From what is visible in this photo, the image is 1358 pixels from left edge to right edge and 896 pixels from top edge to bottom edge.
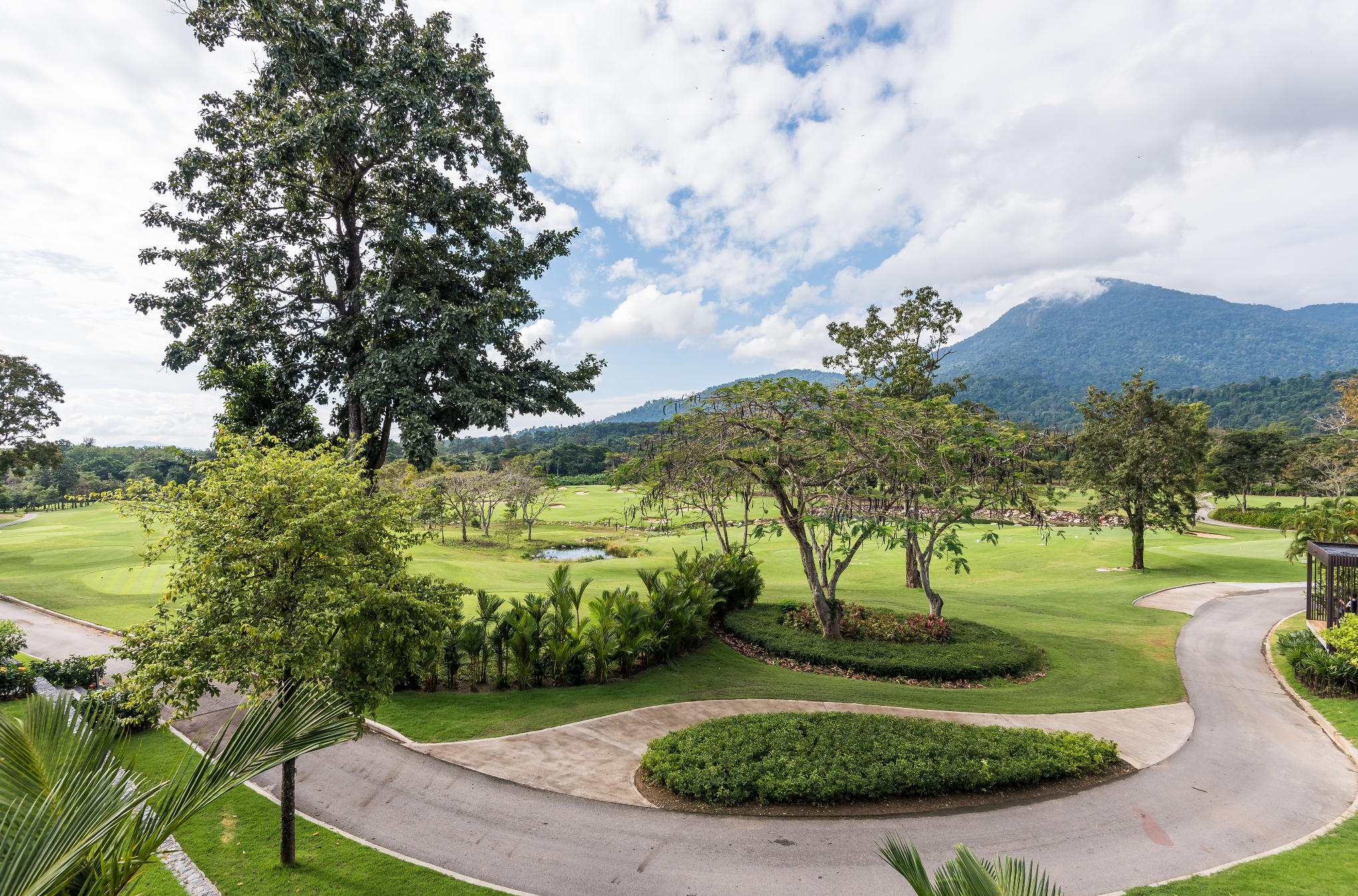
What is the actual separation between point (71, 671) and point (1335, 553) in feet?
90.8

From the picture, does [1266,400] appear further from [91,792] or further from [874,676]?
[91,792]

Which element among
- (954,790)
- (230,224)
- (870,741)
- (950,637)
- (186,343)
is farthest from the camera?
(950,637)

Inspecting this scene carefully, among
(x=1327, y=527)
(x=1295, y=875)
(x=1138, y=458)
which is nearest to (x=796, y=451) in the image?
(x=1295, y=875)

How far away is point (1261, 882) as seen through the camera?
5.97 meters

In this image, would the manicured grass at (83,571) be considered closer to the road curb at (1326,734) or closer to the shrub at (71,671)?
the shrub at (71,671)

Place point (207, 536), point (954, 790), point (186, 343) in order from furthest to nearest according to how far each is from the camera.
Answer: point (186, 343), point (954, 790), point (207, 536)

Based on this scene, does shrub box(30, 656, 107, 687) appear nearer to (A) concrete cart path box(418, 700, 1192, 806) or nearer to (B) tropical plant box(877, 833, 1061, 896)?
(A) concrete cart path box(418, 700, 1192, 806)

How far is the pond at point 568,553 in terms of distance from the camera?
34.4 metres

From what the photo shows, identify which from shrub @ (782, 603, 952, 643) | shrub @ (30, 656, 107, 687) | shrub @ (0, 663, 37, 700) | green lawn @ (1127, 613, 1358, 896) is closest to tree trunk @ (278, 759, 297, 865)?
shrub @ (30, 656, 107, 687)

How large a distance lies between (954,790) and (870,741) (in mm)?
1196

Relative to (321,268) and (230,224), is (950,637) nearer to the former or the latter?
(321,268)

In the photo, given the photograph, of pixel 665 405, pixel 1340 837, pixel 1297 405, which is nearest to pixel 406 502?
pixel 665 405

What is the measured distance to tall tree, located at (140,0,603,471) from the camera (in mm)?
11375

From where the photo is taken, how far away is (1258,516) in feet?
148
